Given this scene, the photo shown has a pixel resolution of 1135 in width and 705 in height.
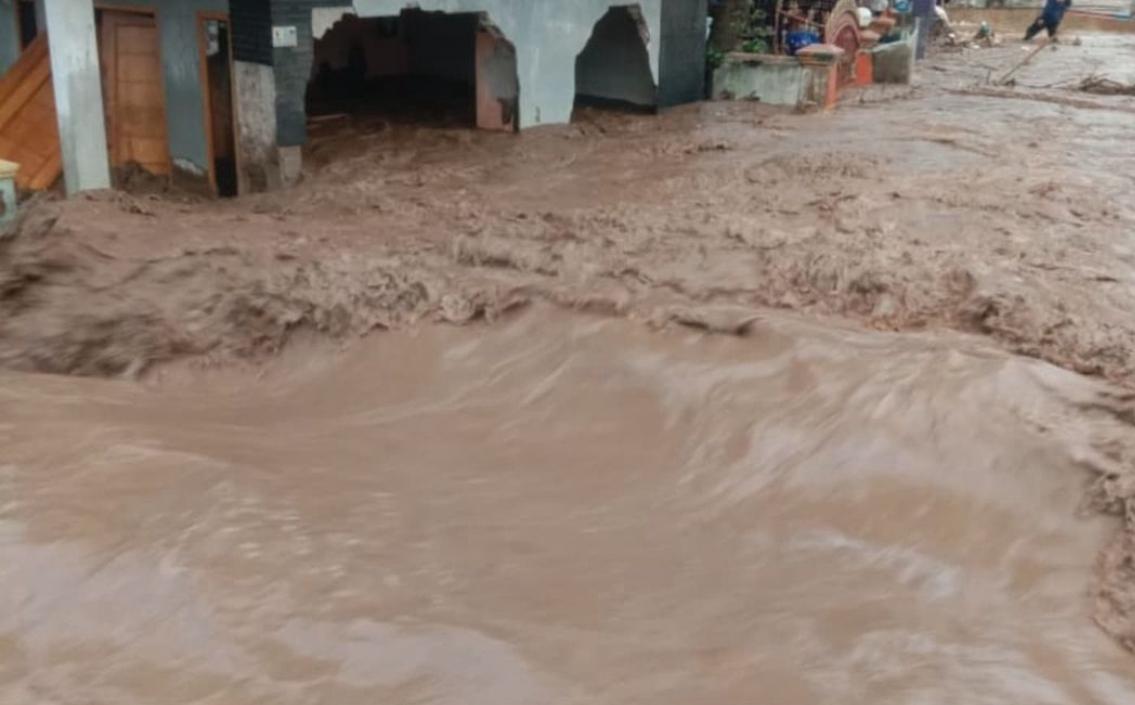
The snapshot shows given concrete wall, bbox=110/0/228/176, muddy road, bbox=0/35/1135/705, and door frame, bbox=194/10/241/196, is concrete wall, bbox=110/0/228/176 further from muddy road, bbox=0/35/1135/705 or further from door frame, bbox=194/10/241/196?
muddy road, bbox=0/35/1135/705

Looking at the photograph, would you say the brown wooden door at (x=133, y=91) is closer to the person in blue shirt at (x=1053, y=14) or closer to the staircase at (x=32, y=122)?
the staircase at (x=32, y=122)

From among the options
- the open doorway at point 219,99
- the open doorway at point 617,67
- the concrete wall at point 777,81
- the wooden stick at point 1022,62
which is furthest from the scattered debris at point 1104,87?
the open doorway at point 219,99

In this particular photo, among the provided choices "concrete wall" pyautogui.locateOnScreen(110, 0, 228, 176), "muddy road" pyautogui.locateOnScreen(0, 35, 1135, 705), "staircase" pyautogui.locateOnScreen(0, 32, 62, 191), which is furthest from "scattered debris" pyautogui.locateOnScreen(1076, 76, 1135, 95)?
"staircase" pyautogui.locateOnScreen(0, 32, 62, 191)

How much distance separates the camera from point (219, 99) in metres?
11.5

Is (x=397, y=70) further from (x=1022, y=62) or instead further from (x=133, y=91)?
(x=1022, y=62)

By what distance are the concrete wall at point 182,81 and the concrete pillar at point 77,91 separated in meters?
1.02

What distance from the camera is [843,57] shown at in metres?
15.8

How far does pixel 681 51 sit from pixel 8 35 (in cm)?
785

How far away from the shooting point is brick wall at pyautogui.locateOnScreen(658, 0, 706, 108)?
1432 centimetres

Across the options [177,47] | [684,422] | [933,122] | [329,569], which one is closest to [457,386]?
[684,422]

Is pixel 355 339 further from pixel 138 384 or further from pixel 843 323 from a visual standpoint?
pixel 843 323

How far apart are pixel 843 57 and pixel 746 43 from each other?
1258 millimetres

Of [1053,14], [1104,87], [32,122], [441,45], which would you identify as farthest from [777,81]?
[1053,14]

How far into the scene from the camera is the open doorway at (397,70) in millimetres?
14141
